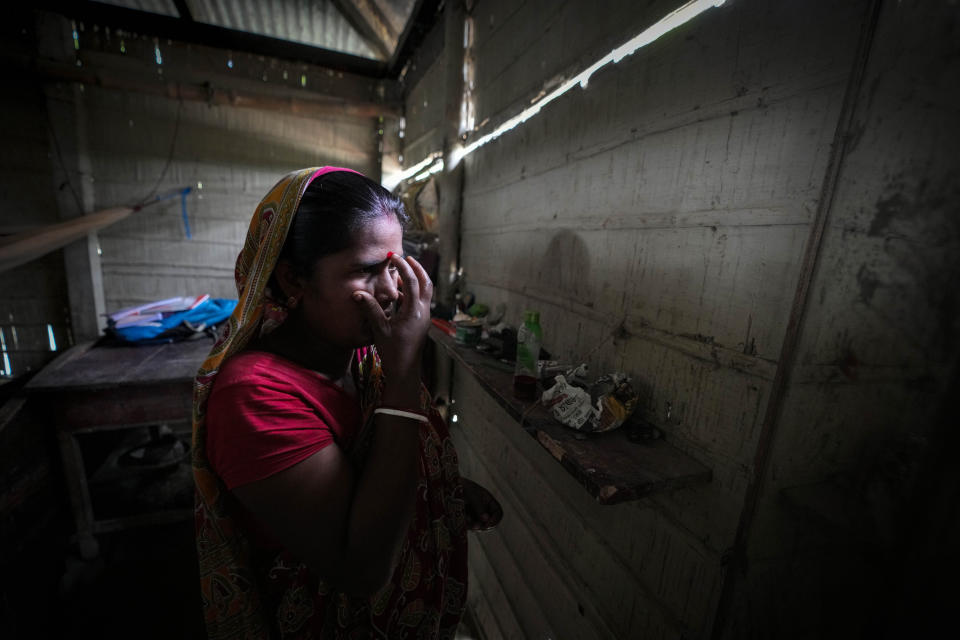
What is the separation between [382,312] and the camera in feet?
3.07

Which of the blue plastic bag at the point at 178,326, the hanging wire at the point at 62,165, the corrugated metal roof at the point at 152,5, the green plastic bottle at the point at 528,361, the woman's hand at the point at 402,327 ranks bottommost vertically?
the blue plastic bag at the point at 178,326

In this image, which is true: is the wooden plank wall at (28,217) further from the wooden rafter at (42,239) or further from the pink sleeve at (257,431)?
the pink sleeve at (257,431)

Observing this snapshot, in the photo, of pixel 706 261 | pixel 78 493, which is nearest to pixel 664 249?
pixel 706 261

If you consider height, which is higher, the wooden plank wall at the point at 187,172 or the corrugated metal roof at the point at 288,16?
the corrugated metal roof at the point at 288,16

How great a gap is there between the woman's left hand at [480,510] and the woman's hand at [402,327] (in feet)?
2.30

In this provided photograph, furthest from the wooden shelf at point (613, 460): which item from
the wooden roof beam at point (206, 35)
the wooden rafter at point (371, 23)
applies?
the wooden roof beam at point (206, 35)

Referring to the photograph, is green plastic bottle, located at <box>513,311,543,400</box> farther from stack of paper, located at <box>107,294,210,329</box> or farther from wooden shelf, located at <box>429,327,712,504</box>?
stack of paper, located at <box>107,294,210,329</box>

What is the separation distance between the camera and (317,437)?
0.79m

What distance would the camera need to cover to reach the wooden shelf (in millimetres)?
867

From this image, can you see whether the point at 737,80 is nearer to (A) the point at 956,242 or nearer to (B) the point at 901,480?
(A) the point at 956,242

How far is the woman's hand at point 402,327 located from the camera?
0.92m

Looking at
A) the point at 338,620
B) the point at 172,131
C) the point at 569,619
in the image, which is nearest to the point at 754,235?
the point at 338,620

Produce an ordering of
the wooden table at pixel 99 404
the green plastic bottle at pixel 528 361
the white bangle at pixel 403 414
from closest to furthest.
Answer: the white bangle at pixel 403 414 < the green plastic bottle at pixel 528 361 < the wooden table at pixel 99 404

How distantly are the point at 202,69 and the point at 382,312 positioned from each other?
5.36m
